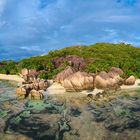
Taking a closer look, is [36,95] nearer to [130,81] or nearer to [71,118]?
[71,118]

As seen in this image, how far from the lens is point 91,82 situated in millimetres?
38219

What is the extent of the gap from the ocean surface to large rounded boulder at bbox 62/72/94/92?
3.32 metres

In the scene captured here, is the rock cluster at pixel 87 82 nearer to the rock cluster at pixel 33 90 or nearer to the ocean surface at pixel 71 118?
the rock cluster at pixel 33 90

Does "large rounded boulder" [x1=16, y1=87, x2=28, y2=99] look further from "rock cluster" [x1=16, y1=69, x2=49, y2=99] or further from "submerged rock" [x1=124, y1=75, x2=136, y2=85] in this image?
"submerged rock" [x1=124, y1=75, x2=136, y2=85]

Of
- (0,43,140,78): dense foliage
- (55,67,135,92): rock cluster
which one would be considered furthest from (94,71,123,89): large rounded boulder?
(0,43,140,78): dense foliage

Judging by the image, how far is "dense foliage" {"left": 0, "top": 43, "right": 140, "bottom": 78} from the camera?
153ft

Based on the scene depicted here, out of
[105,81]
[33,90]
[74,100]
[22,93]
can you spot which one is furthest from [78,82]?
[22,93]

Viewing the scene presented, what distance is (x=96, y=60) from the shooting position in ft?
162

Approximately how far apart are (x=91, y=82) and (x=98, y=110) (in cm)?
1114

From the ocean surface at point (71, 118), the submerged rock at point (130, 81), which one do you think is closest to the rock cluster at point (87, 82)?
the submerged rock at point (130, 81)

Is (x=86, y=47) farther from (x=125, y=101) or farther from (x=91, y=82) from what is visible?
(x=125, y=101)

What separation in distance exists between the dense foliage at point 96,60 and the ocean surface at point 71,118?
41.7ft

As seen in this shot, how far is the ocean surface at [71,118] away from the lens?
20953 millimetres

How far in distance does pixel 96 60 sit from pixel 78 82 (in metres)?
12.4
